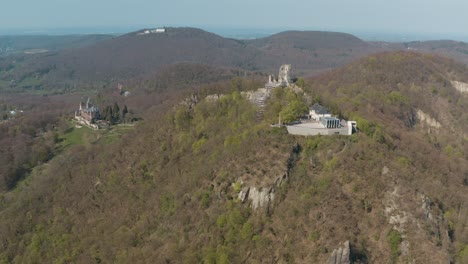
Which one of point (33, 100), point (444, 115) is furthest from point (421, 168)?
Answer: point (33, 100)

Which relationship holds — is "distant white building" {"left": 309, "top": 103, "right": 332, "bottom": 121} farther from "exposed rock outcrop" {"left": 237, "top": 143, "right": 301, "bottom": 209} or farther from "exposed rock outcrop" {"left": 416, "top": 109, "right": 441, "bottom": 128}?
"exposed rock outcrop" {"left": 416, "top": 109, "right": 441, "bottom": 128}

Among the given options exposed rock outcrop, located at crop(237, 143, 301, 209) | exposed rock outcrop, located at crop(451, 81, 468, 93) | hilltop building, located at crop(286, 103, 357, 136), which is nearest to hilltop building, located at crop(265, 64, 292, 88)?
hilltop building, located at crop(286, 103, 357, 136)

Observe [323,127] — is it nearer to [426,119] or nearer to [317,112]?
[317,112]

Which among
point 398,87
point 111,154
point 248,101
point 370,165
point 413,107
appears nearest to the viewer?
point 370,165

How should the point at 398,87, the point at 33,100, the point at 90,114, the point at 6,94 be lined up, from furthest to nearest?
the point at 6,94 < the point at 33,100 < the point at 90,114 < the point at 398,87

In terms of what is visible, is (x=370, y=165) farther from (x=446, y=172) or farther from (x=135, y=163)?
(x=135, y=163)

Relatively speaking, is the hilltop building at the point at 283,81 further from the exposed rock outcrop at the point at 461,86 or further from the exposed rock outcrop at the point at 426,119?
the exposed rock outcrop at the point at 461,86

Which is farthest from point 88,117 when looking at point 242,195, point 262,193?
point 262,193
